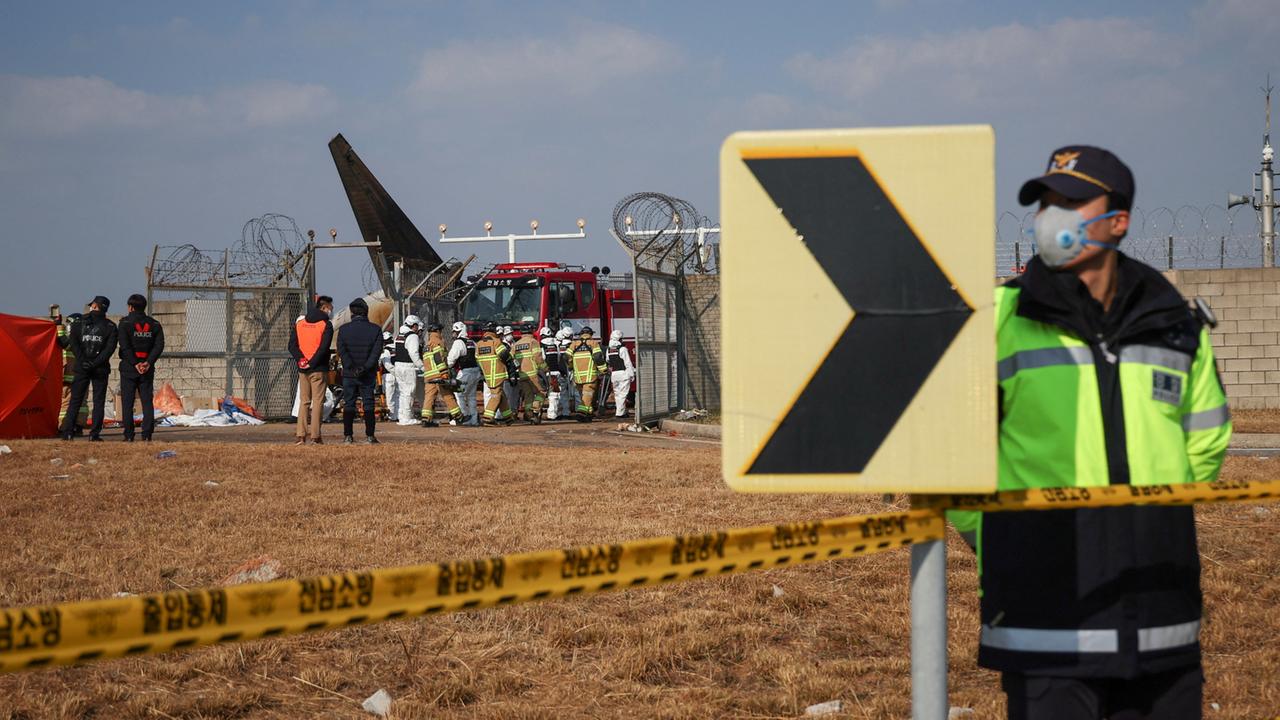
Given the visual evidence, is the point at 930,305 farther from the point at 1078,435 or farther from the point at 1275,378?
the point at 1275,378

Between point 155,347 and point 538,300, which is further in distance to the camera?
point 538,300

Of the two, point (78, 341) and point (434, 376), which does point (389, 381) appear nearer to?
point (434, 376)

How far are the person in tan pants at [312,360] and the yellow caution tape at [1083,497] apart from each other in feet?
43.7

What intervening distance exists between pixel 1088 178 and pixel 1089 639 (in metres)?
0.93

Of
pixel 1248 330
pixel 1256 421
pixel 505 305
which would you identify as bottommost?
pixel 1256 421

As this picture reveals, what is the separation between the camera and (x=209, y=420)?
2006 cm

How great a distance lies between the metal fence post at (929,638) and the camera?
212 cm

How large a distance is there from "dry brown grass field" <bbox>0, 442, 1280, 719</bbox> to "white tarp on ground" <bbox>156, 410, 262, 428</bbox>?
9.55 m

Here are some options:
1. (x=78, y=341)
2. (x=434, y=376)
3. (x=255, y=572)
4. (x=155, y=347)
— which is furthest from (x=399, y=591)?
(x=434, y=376)

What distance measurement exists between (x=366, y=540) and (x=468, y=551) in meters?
0.80

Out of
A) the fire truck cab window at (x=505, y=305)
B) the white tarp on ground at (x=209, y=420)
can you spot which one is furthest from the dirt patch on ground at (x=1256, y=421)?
the white tarp on ground at (x=209, y=420)

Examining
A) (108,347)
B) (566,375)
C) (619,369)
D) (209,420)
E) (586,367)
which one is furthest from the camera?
(566,375)

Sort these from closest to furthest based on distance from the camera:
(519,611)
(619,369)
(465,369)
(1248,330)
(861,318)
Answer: (861,318) < (519,611) < (1248,330) < (465,369) < (619,369)

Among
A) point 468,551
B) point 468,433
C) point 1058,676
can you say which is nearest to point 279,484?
point 468,551
